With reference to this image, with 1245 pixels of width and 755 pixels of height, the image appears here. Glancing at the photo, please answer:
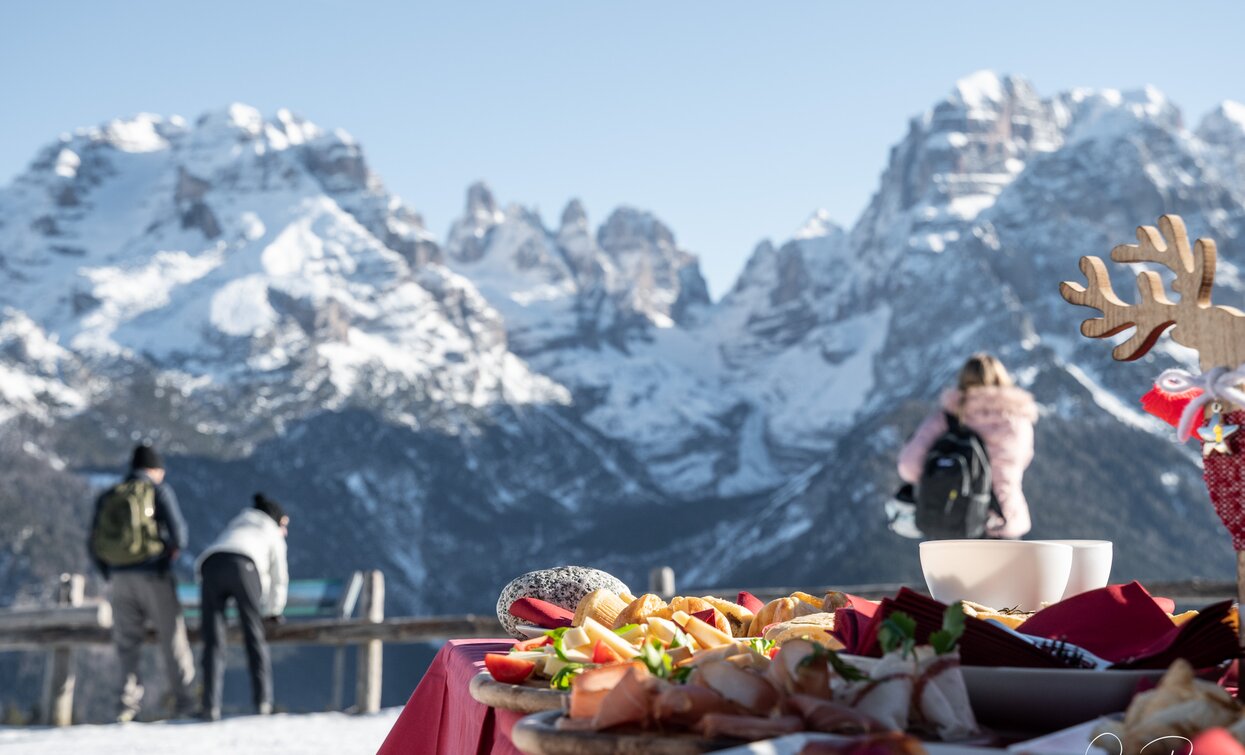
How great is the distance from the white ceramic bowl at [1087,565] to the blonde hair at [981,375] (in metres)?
3.58

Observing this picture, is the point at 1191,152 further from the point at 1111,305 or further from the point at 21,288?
the point at 1111,305

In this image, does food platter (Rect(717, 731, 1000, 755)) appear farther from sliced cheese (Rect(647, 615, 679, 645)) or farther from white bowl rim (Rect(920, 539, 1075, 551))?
white bowl rim (Rect(920, 539, 1075, 551))

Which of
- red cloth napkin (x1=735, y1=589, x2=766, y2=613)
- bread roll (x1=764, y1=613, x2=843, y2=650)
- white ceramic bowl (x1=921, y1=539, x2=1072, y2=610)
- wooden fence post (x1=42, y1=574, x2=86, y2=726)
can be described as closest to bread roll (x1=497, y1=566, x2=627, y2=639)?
red cloth napkin (x1=735, y1=589, x2=766, y2=613)

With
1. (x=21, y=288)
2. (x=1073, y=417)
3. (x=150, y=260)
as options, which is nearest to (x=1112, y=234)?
(x=1073, y=417)

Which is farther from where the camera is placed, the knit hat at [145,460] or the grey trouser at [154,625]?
the grey trouser at [154,625]

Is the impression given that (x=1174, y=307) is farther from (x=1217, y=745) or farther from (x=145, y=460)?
(x=145, y=460)

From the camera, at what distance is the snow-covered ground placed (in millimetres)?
7062

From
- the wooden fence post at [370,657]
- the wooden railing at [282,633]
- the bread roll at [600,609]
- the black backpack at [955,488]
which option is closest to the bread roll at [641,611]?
the bread roll at [600,609]

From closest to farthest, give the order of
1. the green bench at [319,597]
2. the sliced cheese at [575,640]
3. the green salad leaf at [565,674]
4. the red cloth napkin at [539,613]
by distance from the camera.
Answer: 1. the green salad leaf at [565,674]
2. the sliced cheese at [575,640]
3. the red cloth napkin at [539,613]
4. the green bench at [319,597]

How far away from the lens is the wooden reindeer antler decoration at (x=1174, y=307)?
3.50ft

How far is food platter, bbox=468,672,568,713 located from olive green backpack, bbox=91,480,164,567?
7.39 meters

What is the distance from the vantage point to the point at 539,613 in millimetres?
1994

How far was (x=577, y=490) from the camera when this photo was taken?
14975 centimetres

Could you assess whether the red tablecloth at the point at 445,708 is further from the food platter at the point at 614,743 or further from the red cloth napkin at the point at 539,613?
the food platter at the point at 614,743
